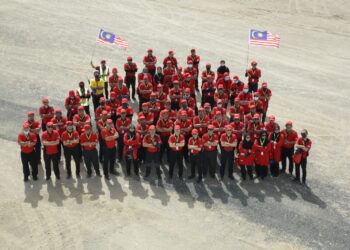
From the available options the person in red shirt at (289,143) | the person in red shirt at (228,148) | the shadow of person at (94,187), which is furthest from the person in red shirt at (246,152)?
the shadow of person at (94,187)

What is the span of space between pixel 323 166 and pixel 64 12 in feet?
74.2

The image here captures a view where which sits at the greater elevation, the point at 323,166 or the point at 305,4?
the point at 305,4

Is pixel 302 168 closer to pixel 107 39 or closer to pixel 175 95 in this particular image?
pixel 175 95

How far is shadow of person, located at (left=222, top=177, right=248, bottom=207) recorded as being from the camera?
547 inches

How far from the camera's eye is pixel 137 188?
14.3 meters

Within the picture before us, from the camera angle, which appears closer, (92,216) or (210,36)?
(92,216)

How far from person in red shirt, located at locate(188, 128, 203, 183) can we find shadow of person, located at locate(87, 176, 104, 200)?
3020 mm

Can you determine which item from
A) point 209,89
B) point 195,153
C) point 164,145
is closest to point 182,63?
point 209,89

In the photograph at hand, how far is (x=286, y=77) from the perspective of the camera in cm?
2450

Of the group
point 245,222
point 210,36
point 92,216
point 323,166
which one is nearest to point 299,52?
point 210,36

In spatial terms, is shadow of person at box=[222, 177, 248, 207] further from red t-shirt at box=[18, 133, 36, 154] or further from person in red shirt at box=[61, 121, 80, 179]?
red t-shirt at box=[18, 133, 36, 154]

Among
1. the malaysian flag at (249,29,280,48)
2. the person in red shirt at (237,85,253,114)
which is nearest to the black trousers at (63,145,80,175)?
the person in red shirt at (237,85,253,114)

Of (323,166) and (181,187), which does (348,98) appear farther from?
(181,187)

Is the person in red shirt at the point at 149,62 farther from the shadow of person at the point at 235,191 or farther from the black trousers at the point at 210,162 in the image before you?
the shadow of person at the point at 235,191
